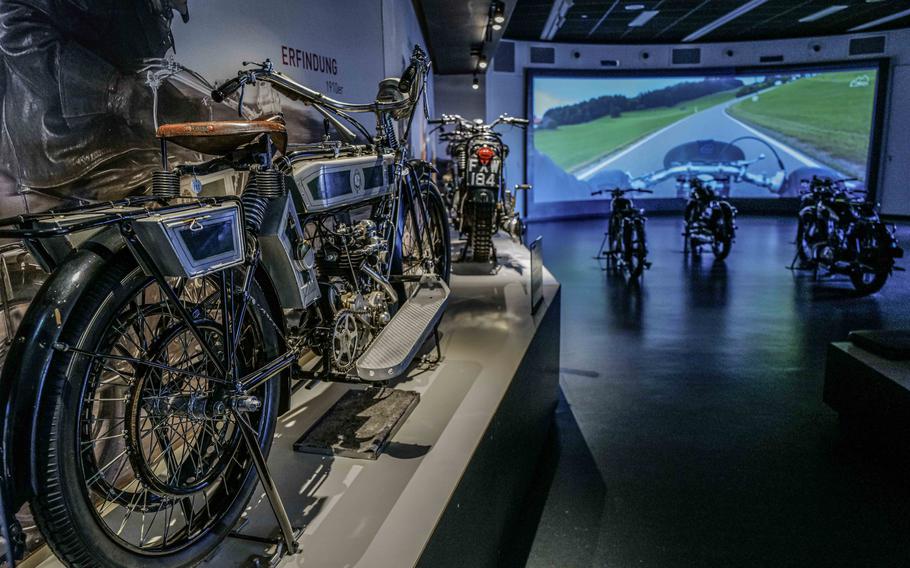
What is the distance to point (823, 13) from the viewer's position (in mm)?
11086

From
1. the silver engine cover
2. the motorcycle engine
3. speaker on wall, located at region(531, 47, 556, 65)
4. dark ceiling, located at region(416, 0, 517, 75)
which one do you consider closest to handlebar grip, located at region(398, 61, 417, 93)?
the silver engine cover

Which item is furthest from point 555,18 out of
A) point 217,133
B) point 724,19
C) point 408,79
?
point 217,133

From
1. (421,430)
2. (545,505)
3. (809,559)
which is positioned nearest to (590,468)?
(545,505)

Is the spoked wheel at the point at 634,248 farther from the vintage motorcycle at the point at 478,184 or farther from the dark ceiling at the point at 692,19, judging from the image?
the dark ceiling at the point at 692,19

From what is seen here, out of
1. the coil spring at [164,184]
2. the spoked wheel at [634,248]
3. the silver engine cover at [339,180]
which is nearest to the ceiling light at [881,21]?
the spoked wheel at [634,248]

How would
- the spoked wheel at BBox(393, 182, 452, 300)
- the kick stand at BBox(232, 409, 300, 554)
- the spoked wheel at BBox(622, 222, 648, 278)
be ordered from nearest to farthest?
the kick stand at BBox(232, 409, 300, 554), the spoked wheel at BBox(393, 182, 452, 300), the spoked wheel at BBox(622, 222, 648, 278)

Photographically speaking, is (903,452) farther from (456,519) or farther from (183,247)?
(183,247)

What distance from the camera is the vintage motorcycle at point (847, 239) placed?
19.2 ft

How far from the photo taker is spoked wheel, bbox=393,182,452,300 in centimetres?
288

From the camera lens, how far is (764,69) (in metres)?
13.5

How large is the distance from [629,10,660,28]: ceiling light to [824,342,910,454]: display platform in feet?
29.8

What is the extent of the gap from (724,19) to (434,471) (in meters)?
12.2

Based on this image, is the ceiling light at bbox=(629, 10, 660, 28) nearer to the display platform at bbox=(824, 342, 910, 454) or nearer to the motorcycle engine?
the display platform at bbox=(824, 342, 910, 454)

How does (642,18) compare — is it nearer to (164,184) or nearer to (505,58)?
(505,58)
